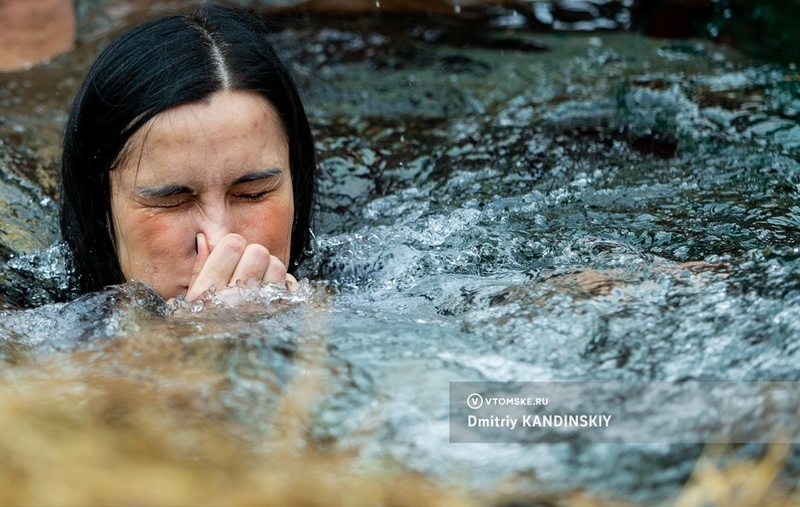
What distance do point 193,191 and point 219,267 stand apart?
0.77ft

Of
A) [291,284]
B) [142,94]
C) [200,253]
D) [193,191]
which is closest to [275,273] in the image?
[291,284]

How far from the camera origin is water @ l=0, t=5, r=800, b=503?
1675mm

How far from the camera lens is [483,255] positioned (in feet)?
9.30

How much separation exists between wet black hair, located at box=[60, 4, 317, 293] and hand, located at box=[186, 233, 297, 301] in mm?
411

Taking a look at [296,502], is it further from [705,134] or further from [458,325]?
[705,134]

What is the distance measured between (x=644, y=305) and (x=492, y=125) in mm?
2229

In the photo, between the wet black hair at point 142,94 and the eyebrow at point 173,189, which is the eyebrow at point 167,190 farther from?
the wet black hair at point 142,94

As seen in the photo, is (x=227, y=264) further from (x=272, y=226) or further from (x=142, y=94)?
(x=142, y=94)

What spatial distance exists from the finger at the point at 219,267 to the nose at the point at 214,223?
41mm

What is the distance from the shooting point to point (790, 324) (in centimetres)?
179

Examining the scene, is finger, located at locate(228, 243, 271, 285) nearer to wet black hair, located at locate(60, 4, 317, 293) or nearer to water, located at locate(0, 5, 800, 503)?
water, located at locate(0, 5, 800, 503)

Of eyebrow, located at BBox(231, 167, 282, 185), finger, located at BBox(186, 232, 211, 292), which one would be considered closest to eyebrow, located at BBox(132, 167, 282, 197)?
eyebrow, located at BBox(231, 167, 282, 185)

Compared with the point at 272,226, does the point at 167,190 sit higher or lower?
higher

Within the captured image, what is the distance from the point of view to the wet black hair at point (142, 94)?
2.64 m
